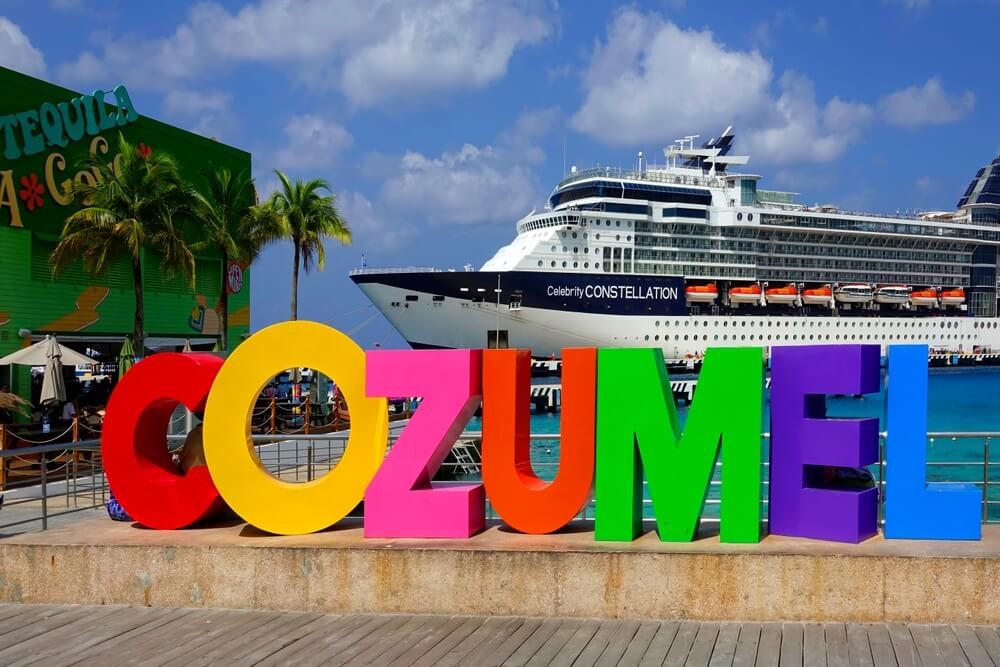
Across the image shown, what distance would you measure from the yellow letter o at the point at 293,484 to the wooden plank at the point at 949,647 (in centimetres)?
369

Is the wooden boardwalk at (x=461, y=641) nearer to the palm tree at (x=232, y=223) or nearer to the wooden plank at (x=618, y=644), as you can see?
the wooden plank at (x=618, y=644)

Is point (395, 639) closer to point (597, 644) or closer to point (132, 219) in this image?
point (597, 644)

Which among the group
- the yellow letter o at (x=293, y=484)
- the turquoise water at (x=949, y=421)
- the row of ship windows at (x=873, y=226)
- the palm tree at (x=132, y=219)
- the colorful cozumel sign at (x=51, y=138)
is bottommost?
the turquoise water at (x=949, y=421)

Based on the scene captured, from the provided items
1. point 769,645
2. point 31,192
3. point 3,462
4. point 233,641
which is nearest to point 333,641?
point 233,641

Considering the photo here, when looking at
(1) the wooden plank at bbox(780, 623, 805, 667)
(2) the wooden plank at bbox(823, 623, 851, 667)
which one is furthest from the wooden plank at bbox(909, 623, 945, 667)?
(1) the wooden plank at bbox(780, 623, 805, 667)

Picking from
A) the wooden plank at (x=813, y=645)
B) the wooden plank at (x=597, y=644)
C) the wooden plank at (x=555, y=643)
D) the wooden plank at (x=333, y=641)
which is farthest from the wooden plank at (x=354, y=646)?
the wooden plank at (x=813, y=645)

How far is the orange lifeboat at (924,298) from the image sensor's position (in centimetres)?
6519

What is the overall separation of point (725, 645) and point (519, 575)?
1347 mm

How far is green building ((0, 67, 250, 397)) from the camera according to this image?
19.2 meters

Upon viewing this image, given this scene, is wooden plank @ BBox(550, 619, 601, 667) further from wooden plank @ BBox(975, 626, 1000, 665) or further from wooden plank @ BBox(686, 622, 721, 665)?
wooden plank @ BBox(975, 626, 1000, 665)

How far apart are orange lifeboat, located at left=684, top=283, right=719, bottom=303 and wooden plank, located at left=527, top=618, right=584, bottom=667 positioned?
50.7 m

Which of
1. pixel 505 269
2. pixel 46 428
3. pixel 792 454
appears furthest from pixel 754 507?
pixel 505 269

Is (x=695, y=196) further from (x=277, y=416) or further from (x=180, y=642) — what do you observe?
(x=180, y=642)

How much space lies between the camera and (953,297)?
2662 inches
